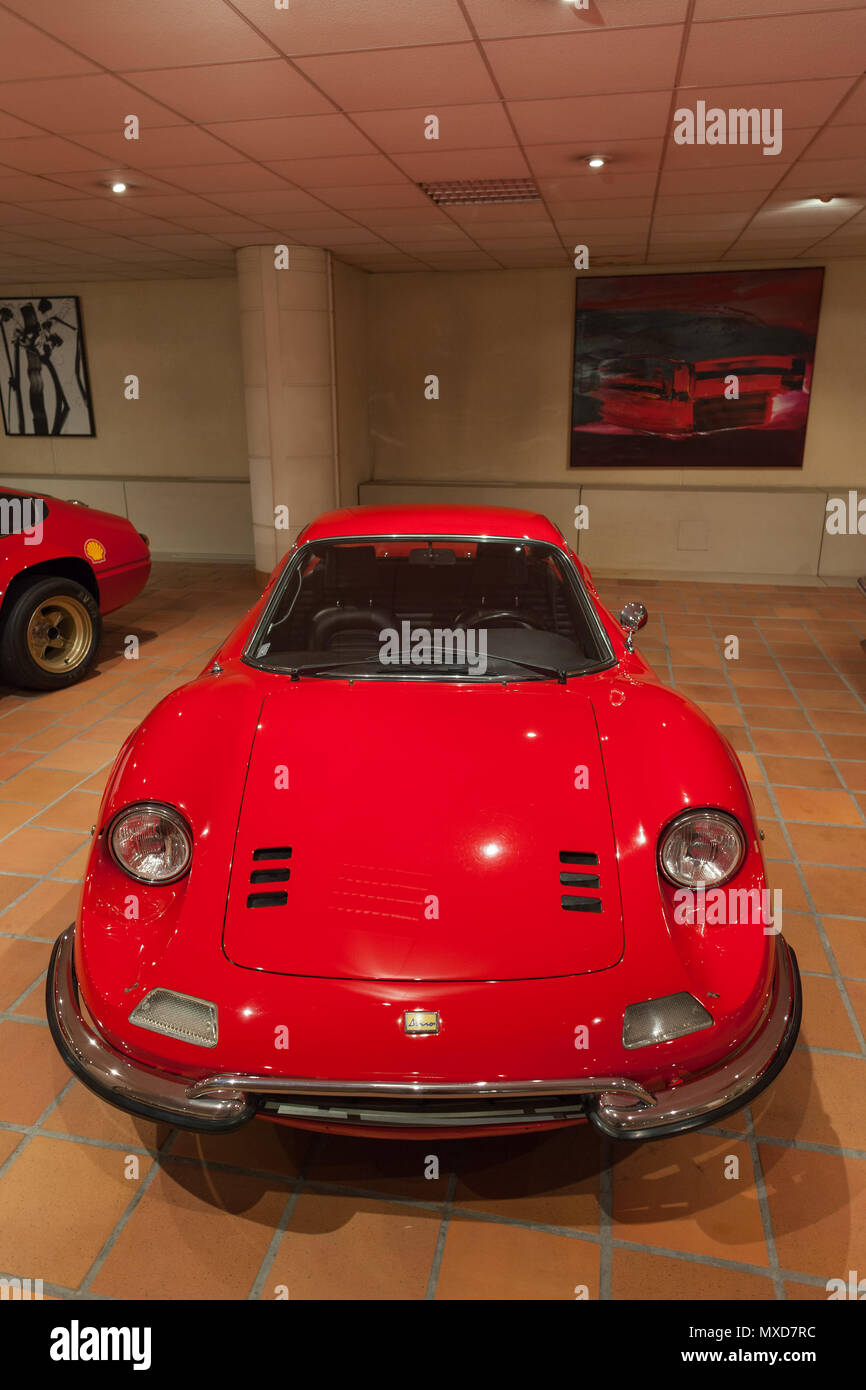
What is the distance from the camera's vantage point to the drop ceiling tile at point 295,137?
13.4 feet

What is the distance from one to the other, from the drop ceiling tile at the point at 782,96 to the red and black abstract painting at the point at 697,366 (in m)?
4.73

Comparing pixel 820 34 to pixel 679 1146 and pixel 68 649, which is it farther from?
pixel 68 649

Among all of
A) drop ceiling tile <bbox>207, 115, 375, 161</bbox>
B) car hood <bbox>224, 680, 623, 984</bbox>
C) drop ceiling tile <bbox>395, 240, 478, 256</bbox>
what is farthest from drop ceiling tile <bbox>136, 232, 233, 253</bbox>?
car hood <bbox>224, 680, 623, 984</bbox>

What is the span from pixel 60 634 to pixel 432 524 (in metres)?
3.39

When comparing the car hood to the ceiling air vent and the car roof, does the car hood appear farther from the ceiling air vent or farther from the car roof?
the ceiling air vent

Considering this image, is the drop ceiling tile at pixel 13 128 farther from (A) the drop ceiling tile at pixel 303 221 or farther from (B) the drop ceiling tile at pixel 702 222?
(B) the drop ceiling tile at pixel 702 222

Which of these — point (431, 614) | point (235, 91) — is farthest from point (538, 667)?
point (235, 91)

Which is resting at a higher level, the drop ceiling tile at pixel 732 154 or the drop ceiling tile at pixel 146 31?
the drop ceiling tile at pixel 732 154

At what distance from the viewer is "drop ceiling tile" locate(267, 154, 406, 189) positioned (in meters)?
4.70

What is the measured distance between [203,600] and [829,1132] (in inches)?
273

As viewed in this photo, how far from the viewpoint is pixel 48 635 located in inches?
213

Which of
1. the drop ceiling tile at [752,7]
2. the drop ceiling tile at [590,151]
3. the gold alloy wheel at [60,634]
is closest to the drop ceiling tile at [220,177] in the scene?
the drop ceiling tile at [590,151]

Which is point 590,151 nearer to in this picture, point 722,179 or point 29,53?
point 722,179
